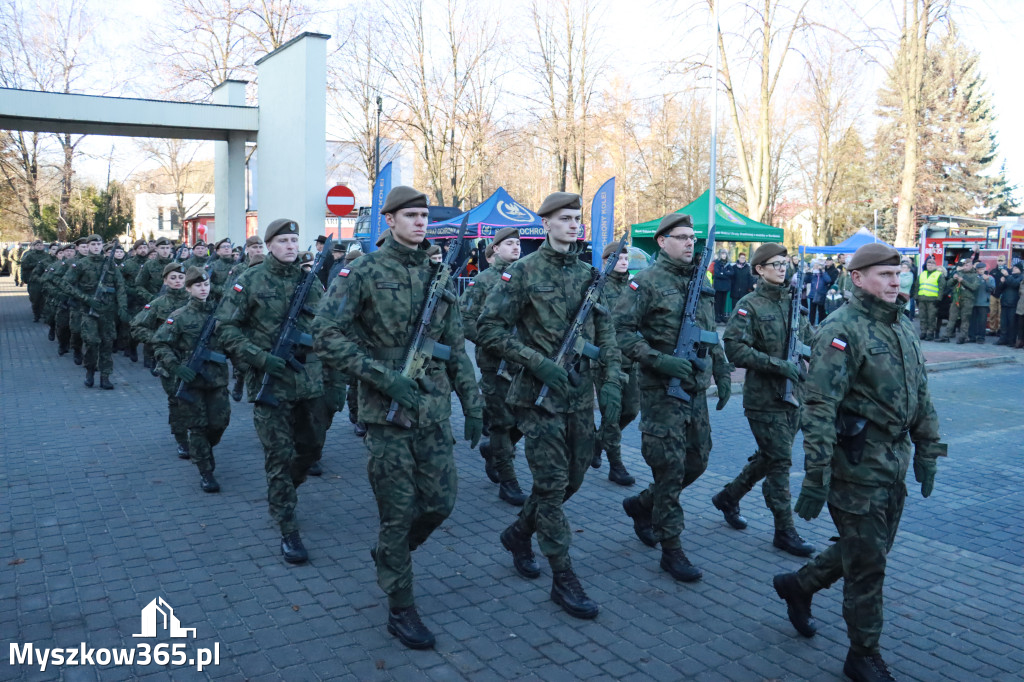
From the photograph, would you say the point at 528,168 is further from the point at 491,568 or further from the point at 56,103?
the point at 491,568

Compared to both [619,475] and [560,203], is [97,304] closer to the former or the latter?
[619,475]

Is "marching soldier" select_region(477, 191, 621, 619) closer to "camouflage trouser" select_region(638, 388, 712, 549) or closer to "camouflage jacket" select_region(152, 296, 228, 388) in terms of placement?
"camouflage trouser" select_region(638, 388, 712, 549)

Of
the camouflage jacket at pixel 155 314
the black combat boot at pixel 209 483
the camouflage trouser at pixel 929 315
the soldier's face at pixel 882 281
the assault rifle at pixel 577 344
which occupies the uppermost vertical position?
the soldier's face at pixel 882 281

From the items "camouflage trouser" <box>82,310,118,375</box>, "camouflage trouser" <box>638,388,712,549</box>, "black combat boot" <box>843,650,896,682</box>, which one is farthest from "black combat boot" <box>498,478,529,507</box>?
"camouflage trouser" <box>82,310,118,375</box>

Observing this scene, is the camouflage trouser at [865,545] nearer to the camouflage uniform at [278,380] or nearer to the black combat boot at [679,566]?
the black combat boot at [679,566]

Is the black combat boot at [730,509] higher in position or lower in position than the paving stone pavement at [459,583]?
higher

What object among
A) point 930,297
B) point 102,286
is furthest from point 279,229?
point 930,297

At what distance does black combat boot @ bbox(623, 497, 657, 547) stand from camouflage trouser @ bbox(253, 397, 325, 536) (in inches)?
90.1

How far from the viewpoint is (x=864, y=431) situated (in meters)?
4.00

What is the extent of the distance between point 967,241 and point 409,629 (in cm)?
2922

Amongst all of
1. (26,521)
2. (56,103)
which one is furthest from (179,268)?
(56,103)

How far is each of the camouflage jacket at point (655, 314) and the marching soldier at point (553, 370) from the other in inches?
14.2

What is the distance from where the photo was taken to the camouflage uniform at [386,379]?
440 centimetres

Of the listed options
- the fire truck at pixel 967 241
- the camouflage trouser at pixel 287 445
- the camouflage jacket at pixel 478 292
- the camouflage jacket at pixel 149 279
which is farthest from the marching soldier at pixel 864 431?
the fire truck at pixel 967 241
